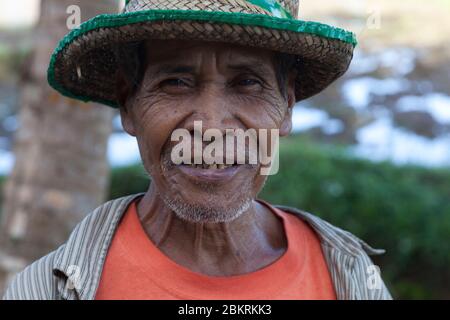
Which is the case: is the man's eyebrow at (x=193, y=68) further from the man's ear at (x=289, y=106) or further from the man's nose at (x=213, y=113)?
the man's ear at (x=289, y=106)

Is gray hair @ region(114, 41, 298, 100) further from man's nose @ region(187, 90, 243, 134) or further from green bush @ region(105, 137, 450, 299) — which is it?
green bush @ region(105, 137, 450, 299)

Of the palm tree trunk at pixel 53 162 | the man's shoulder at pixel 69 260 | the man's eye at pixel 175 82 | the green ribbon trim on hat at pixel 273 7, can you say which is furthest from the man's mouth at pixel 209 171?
the palm tree trunk at pixel 53 162

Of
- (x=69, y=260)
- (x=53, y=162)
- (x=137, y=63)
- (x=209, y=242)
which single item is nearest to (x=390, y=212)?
(x=53, y=162)

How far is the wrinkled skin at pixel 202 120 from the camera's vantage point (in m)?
2.10

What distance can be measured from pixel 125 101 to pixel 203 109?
435 mm

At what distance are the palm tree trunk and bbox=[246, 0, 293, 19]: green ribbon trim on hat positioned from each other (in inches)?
70.3

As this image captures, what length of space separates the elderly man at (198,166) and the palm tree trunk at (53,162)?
52.8 inches

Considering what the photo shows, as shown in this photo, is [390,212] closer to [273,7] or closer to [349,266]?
[349,266]

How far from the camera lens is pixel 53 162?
12.4 feet

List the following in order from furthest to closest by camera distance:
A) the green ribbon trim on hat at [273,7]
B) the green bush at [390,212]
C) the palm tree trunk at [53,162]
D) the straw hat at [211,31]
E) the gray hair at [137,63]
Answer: the green bush at [390,212]
the palm tree trunk at [53,162]
the gray hair at [137,63]
the green ribbon trim on hat at [273,7]
the straw hat at [211,31]

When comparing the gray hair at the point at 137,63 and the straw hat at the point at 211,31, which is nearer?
the straw hat at the point at 211,31

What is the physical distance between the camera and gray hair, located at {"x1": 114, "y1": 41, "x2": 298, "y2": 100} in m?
2.22

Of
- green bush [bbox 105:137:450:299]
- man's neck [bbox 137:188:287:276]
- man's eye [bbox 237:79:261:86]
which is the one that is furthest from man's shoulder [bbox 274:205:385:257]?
green bush [bbox 105:137:450:299]
